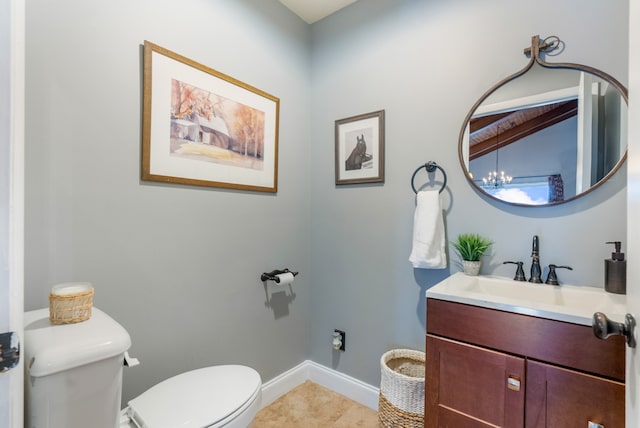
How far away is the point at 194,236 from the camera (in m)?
1.54

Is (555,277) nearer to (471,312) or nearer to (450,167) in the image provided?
(471,312)

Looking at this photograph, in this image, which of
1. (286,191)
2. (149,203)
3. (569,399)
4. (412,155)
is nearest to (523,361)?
(569,399)

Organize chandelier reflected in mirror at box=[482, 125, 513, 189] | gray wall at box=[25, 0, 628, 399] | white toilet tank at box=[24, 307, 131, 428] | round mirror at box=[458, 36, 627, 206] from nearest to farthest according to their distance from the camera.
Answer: white toilet tank at box=[24, 307, 131, 428] → gray wall at box=[25, 0, 628, 399] → round mirror at box=[458, 36, 627, 206] → chandelier reflected in mirror at box=[482, 125, 513, 189]

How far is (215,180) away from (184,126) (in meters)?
0.30

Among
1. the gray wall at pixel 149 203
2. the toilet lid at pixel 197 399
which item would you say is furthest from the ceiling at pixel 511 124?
the toilet lid at pixel 197 399

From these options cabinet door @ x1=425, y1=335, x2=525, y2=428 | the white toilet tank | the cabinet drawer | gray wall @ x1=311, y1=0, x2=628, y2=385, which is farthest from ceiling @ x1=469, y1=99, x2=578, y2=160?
the white toilet tank

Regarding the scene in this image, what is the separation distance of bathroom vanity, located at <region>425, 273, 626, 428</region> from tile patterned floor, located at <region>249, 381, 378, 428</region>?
0.66 m

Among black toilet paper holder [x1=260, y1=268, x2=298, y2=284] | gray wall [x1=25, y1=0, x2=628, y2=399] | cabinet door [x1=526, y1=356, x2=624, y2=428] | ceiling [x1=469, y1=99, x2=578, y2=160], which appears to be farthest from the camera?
black toilet paper holder [x1=260, y1=268, x2=298, y2=284]

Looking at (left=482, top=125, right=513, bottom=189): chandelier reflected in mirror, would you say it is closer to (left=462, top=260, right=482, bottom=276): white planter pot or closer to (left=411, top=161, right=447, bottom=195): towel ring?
(left=411, top=161, right=447, bottom=195): towel ring

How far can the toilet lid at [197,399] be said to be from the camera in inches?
40.4

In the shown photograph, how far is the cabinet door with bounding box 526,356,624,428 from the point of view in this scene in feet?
2.98

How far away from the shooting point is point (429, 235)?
157cm

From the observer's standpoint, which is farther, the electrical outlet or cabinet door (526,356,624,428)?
the electrical outlet

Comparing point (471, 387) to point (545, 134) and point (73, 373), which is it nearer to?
point (545, 134)
